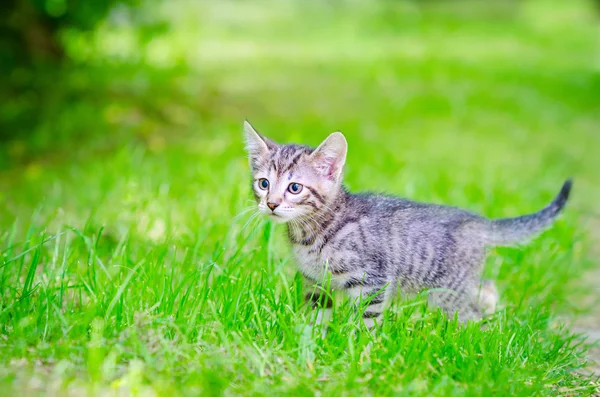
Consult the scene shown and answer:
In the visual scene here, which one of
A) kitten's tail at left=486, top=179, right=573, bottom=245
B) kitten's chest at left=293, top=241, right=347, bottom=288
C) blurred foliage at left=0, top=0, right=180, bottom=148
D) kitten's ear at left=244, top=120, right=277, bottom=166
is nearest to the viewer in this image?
kitten's chest at left=293, top=241, right=347, bottom=288

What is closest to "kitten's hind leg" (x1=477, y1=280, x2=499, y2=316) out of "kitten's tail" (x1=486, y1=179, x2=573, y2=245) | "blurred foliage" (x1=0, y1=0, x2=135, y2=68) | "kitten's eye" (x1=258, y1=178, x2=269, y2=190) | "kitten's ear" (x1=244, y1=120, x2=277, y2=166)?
"kitten's tail" (x1=486, y1=179, x2=573, y2=245)

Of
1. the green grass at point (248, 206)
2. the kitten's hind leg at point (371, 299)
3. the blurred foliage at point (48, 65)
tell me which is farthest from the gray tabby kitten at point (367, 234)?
the blurred foliage at point (48, 65)

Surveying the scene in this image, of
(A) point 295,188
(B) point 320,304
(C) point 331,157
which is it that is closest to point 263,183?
(A) point 295,188

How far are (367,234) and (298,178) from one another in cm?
51

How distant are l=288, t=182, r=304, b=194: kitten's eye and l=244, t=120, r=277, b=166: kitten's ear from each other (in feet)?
1.07

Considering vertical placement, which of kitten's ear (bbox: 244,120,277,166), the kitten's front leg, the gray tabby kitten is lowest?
the kitten's front leg

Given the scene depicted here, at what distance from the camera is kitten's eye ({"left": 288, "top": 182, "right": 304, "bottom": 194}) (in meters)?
4.02

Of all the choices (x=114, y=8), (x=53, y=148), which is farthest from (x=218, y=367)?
(x=114, y=8)

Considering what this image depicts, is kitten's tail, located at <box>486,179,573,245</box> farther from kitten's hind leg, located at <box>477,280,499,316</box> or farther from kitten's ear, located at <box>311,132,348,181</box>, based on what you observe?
kitten's ear, located at <box>311,132,348,181</box>

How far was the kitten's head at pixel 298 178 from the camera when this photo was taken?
3.96 meters

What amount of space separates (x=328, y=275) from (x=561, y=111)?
8.40 metres

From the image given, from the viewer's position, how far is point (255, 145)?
4.28 meters

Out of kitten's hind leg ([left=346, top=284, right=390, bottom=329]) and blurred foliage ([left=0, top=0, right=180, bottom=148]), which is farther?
blurred foliage ([left=0, top=0, right=180, bottom=148])

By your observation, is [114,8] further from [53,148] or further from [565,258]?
[565,258]
